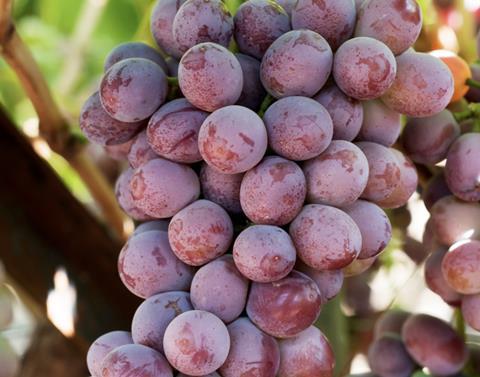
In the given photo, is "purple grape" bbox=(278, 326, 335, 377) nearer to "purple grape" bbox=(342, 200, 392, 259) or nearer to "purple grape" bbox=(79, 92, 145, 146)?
"purple grape" bbox=(342, 200, 392, 259)

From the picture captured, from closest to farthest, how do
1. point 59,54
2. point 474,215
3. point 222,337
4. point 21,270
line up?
point 222,337, point 474,215, point 21,270, point 59,54

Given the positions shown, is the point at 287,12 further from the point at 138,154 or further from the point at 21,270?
the point at 21,270

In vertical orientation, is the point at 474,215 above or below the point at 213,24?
below

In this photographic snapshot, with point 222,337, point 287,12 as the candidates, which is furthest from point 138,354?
point 287,12

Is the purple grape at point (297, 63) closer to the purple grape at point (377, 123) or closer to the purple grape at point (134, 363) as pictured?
the purple grape at point (377, 123)

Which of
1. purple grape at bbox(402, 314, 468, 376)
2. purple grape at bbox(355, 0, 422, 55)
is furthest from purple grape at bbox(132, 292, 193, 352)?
purple grape at bbox(402, 314, 468, 376)

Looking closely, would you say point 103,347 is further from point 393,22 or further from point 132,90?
point 393,22

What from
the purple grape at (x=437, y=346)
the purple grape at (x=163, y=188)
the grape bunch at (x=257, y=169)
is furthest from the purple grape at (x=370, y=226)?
the purple grape at (x=437, y=346)
